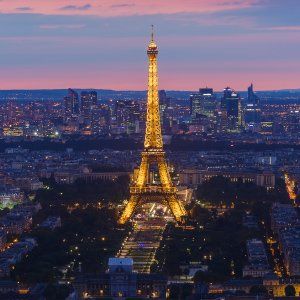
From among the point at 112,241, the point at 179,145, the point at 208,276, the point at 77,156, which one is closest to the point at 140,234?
the point at 112,241

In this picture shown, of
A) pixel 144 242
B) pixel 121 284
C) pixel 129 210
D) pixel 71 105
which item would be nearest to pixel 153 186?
pixel 129 210

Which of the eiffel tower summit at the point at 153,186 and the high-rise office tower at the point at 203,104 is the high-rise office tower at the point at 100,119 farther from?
the eiffel tower summit at the point at 153,186

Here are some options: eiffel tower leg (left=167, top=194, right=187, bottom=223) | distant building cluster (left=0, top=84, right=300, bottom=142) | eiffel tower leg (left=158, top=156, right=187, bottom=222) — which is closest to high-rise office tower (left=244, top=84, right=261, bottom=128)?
distant building cluster (left=0, top=84, right=300, bottom=142)

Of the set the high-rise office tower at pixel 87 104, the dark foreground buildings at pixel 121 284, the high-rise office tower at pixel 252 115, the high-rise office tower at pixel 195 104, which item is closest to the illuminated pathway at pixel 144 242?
the dark foreground buildings at pixel 121 284

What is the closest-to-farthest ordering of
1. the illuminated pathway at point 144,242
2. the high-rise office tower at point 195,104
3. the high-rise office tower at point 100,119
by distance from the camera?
1. the illuminated pathway at point 144,242
2. the high-rise office tower at point 100,119
3. the high-rise office tower at point 195,104

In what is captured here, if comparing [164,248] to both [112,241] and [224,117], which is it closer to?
[112,241]

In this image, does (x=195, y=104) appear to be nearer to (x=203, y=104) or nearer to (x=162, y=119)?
(x=203, y=104)
